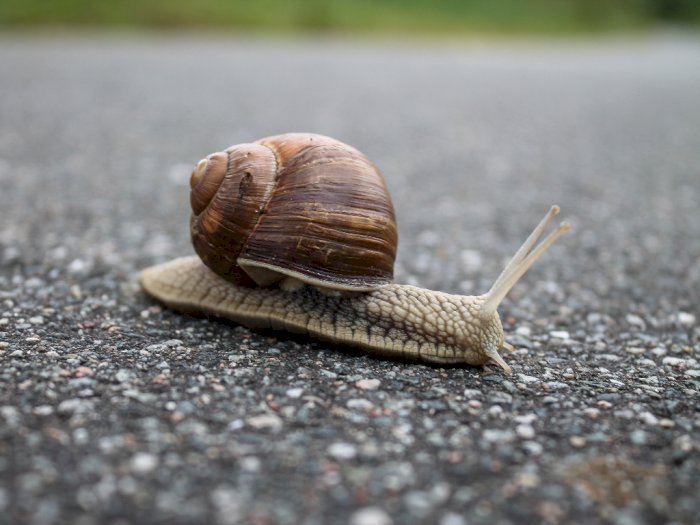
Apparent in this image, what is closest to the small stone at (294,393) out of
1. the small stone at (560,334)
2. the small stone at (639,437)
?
the small stone at (639,437)

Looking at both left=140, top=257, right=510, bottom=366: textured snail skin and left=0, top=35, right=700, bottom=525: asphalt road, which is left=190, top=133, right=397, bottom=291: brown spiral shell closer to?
left=140, top=257, right=510, bottom=366: textured snail skin

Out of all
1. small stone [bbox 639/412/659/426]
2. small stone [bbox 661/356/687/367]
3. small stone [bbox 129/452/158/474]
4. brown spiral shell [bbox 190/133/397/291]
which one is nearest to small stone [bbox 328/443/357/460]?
small stone [bbox 129/452/158/474]

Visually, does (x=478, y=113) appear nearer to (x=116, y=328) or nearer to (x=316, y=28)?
(x=116, y=328)

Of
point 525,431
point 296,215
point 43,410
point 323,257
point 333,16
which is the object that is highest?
point 333,16

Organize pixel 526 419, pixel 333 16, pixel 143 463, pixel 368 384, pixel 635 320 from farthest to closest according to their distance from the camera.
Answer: pixel 333 16, pixel 635 320, pixel 368 384, pixel 526 419, pixel 143 463

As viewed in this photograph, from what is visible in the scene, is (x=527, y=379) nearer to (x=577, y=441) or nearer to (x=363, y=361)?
(x=577, y=441)

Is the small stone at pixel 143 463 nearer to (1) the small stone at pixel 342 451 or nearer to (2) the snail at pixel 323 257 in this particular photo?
(1) the small stone at pixel 342 451

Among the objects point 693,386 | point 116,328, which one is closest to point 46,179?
point 116,328

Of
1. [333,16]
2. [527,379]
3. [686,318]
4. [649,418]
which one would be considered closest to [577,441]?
[649,418]
